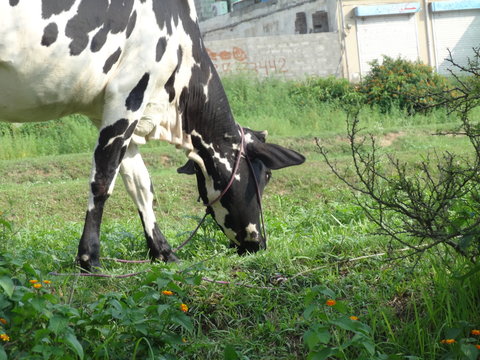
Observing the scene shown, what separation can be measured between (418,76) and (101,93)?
561 inches

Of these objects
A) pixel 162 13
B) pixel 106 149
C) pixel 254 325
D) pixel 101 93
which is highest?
pixel 162 13

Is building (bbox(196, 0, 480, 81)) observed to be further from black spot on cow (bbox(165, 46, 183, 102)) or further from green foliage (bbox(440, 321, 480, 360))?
green foliage (bbox(440, 321, 480, 360))

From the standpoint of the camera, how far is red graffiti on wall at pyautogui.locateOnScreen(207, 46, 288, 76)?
19703 mm

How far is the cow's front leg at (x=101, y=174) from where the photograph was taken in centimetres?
439

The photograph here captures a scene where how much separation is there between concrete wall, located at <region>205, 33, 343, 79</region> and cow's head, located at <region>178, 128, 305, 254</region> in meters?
13.9

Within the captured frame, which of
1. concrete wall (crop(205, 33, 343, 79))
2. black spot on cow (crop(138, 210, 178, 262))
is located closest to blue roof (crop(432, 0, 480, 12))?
concrete wall (crop(205, 33, 343, 79))

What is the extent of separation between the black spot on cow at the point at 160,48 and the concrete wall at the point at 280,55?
14586 millimetres

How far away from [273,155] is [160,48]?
1.26 metres

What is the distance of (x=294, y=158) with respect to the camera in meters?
5.29

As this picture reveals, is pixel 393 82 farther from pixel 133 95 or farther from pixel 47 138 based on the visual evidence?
pixel 133 95

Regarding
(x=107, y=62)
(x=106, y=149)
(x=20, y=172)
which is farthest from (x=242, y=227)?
(x=20, y=172)

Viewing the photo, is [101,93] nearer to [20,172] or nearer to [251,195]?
[251,195]

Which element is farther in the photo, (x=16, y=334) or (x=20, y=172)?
(x=20, y=172)

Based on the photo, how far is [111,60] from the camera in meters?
4.28
